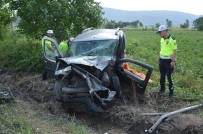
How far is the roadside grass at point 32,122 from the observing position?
629 cm

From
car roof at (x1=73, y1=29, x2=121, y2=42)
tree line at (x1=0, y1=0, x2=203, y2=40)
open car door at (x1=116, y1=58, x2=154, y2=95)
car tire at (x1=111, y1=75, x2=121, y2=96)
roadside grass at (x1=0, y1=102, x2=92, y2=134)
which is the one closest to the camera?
roadside grass at (x1=0, y1=102, x2=92, y2=134)

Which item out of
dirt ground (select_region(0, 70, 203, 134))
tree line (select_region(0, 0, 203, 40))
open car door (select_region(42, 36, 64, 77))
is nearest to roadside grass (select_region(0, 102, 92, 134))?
dirt ground (select_region(0, 70, 203, 134))

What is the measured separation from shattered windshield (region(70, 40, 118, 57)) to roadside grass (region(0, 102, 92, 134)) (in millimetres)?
2044

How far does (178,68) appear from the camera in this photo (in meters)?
14.6

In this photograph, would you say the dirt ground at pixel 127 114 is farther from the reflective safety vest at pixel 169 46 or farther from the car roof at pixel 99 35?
the car roof at pixel 99 35

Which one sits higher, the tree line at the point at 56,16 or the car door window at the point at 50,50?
the tree line at the point at 56,16

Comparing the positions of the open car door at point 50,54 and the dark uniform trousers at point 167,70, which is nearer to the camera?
the dark uniform trousers at point 167,70

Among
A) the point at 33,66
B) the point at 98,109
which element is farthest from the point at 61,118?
the point at 33,66

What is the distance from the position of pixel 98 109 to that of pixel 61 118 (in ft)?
2.72

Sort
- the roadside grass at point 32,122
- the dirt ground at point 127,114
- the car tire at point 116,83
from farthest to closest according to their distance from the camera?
1. the car tire at point 116,83
2. the dirt ground at point 127,114
3. the roadside grass at point 32,122

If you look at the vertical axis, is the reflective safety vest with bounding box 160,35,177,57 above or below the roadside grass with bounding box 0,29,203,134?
above

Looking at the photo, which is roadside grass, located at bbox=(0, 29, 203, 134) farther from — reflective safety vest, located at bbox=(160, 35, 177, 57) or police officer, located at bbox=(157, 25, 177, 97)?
reflective safety vest, located at bbox=(160, 35, 177, 57)

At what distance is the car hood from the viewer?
8.09m

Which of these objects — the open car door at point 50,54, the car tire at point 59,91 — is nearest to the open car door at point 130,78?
the car tire at point 59,91
